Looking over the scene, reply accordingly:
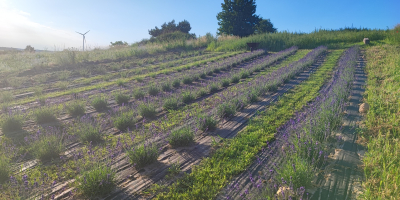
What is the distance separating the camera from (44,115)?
16.4 feet

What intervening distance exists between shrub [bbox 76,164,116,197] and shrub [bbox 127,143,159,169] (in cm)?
53

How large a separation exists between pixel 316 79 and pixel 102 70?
10039 mm

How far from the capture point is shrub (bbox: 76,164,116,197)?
264 centimetres

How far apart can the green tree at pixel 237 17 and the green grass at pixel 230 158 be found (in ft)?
109

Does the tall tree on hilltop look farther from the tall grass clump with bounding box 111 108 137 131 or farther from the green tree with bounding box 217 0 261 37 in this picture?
the tall grass clump with bounding box 111 108 137 131

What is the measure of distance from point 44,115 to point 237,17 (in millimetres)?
35811

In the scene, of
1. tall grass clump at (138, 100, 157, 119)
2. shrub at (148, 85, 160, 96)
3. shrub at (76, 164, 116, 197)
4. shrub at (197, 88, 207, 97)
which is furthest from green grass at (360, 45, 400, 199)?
shrub at (148, 85, 160, 96)

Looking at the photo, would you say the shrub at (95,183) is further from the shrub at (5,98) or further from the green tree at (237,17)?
the green tree at (237,17)

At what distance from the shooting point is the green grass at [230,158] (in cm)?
273

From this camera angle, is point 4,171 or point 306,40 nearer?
point 4,171

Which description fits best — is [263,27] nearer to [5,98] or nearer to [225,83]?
[225,83]

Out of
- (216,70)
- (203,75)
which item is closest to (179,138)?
(203,75)

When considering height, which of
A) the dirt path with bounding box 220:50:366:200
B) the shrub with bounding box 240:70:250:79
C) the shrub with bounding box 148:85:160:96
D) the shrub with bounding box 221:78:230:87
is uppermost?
the shrub with bounding box 240:70:250:79

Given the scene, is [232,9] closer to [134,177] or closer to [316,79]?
[316,79]
